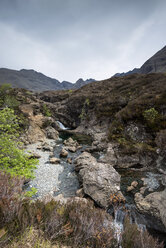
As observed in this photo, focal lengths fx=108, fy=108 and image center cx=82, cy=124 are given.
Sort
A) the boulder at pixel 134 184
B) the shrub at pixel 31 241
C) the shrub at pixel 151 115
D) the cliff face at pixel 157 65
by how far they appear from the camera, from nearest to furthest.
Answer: the shrub at pixel 31 241
the boulder at pixel 134 184
the shrub at pixel 151 115
the cliff face at pixel 157 65

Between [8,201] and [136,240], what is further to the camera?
[136,240]

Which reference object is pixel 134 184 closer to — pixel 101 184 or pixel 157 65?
pixel 101 184

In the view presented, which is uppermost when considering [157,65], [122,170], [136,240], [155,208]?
[157,65]

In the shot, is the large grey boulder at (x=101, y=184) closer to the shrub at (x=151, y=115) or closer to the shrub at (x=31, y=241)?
the shrub at (x=31, y=241)

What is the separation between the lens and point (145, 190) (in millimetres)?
8586

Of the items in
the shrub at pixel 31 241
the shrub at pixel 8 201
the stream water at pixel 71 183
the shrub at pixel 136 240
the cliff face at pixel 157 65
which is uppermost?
the cliff face at pixel 157 65

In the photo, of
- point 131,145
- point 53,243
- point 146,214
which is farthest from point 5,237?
point 131,145

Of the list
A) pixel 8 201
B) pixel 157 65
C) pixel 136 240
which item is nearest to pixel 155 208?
pixel 136 240

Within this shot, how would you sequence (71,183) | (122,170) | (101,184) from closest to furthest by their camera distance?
(101,184) < (71,183) < (122,170)

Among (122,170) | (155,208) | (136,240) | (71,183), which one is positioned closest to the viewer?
(136,240)

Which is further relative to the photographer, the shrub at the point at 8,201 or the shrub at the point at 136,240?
the shrub at the point at 136,240

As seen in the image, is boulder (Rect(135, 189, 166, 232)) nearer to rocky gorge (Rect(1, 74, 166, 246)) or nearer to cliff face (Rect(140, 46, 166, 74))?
rocky gorge (Rect(1, 74, 166, 246))

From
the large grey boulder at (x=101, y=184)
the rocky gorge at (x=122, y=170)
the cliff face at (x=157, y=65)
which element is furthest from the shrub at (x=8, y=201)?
the cliff face at (x=157, y=65)

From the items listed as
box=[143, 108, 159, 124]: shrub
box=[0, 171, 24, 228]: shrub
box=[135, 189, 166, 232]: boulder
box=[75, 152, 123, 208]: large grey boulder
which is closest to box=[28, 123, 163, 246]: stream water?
box=[135, 189, 166, 232]: boulder
